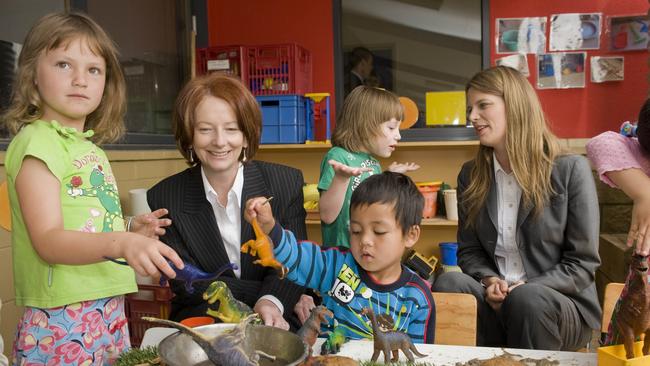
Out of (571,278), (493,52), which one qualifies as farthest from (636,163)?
(493,52)

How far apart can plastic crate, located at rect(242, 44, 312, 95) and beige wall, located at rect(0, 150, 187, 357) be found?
79 centimetres

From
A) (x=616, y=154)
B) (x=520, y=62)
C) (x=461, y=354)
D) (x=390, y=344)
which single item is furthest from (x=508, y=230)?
(x=520, y=62)

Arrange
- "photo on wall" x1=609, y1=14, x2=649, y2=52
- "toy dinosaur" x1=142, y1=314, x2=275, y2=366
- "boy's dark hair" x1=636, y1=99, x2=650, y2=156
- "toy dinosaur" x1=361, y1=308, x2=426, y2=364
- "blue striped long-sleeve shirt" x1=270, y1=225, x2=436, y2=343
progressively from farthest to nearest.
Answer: "photo on wall" x1=609, y1=14, x2=649, y2=52
"blue striped long-sleeve shirt" x1=270, y1=225, x2=436, y2=343
"boy's dark hair" x1=636, y1=99, x2=650, y2=156
"toy dinosaur" x1=361, y1=308, x2=426, y2=364
"toy dinosaur" x1=142, y1=314, x2=275, y2=366

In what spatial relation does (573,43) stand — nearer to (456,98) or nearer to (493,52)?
(493,52)

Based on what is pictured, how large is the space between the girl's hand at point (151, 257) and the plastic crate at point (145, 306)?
136cm

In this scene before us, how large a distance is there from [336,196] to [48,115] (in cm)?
107

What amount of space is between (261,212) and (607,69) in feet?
11.3

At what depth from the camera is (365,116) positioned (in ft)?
8.11

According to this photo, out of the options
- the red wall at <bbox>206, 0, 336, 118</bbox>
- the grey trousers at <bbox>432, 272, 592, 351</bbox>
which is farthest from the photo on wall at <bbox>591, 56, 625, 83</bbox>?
the grey trousers at <bbox>432, 272, 592, 351</bbox>

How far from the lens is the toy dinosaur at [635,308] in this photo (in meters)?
0.95

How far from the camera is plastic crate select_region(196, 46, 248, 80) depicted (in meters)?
3.75

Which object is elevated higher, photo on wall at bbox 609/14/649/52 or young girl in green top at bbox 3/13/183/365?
photo on wall at bbox 609/14/649/52

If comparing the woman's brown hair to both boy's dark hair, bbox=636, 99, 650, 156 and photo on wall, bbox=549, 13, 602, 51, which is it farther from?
photo on wall, bbox=549, 13, 602, 51

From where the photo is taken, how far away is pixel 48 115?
56.0 inches
